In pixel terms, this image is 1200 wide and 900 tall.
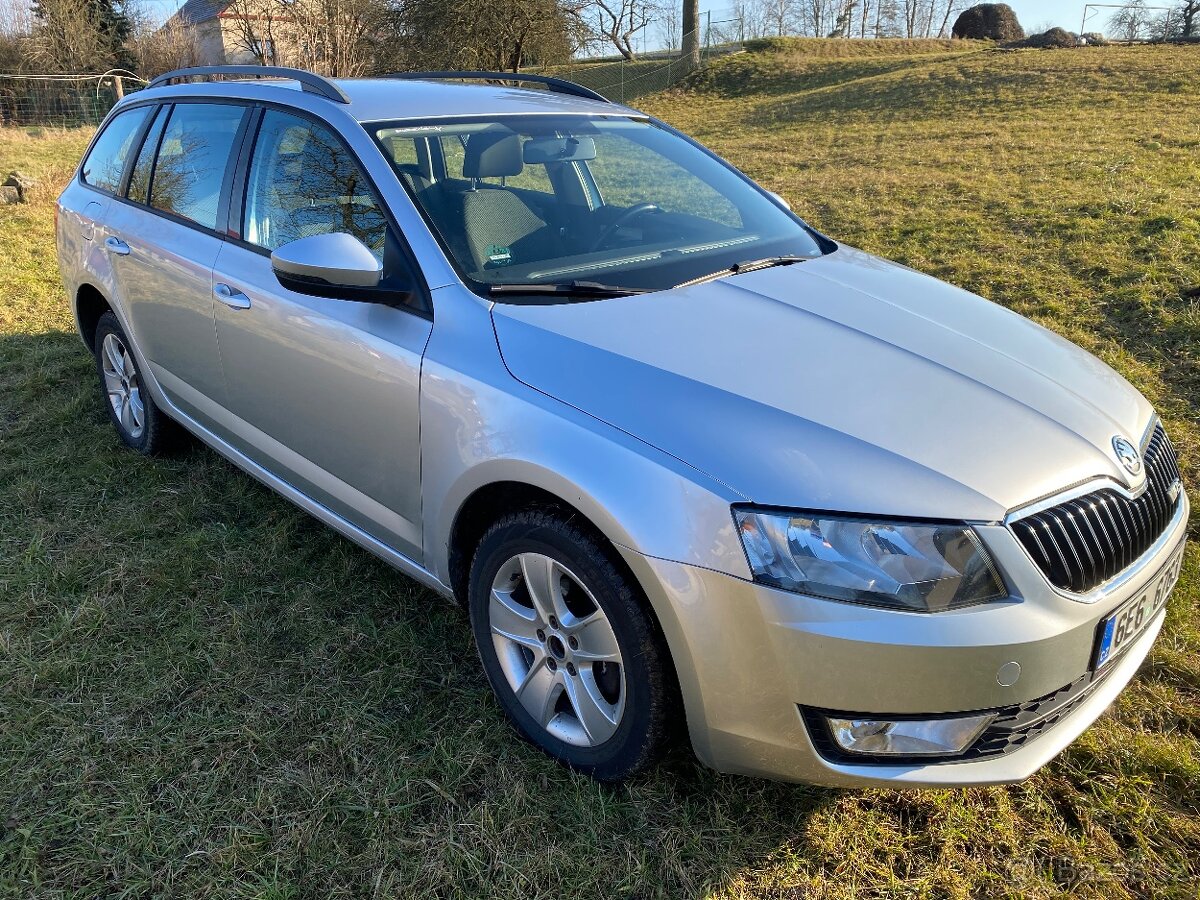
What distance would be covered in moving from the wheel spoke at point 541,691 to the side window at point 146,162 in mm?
2815

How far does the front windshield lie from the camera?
2602 millimetres

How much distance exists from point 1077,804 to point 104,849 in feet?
8.02

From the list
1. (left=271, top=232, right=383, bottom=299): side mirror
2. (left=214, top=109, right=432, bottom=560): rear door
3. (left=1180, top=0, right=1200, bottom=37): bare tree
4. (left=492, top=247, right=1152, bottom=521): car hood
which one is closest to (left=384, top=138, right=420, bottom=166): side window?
(left=214, top=109, right=432, bottom=560): rear door

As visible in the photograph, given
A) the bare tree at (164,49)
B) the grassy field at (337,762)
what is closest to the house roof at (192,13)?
the bare tree at (164,49)

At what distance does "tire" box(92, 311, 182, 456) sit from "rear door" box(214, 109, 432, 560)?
3.42ft

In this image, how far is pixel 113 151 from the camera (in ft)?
13.9

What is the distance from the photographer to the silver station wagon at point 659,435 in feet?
5.90

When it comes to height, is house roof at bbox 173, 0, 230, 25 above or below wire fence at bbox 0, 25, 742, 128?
above

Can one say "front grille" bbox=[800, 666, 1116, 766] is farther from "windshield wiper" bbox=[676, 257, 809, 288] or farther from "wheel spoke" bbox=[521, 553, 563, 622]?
"windshield wiper" bbox=[676, 257, 809, 288]

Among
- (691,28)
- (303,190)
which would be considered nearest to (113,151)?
(303,190)

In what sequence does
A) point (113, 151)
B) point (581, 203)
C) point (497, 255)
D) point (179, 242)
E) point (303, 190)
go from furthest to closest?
1. point (113, 151)
2. point (179, 242)
3. point (581, 203)
4. point (303, 190)
5. point (497, 255)

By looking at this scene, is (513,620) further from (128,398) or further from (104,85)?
(104,85)

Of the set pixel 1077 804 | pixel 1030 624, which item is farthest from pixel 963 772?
pixel 1077 804

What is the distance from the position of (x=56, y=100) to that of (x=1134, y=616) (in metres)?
26.7
